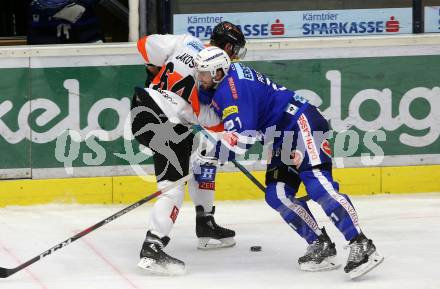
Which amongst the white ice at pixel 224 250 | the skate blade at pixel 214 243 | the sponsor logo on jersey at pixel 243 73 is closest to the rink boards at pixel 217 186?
the white ice at pixel 224 250

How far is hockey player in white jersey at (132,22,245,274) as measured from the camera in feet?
18.6

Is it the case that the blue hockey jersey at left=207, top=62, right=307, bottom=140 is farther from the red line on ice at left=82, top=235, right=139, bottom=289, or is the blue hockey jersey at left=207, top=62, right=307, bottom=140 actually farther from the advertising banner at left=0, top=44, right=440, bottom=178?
the advertising banner at left=0, top=44, right=440, bottom=178

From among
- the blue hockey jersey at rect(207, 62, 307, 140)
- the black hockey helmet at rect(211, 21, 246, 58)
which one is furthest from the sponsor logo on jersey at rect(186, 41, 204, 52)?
the blue hockey jersey at rect(207, 62, 307, 140)

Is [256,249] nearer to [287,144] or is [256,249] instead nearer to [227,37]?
[287,144]

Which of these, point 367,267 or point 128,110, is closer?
point 367,267

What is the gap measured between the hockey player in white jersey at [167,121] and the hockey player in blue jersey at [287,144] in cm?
17

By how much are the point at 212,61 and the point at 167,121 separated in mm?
518

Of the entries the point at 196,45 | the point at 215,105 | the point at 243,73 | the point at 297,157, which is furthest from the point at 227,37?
the point at 297,157

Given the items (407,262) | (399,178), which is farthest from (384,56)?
(407,262)

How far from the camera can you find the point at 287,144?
5660 millimetres

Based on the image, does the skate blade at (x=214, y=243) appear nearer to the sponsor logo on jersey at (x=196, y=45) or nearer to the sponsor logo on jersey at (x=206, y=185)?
the sponsor logo on jersey at (x=206, y=185)

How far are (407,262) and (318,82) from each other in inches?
80.7

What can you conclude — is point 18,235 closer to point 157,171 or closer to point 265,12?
point 157,171

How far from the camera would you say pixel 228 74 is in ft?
18.1
